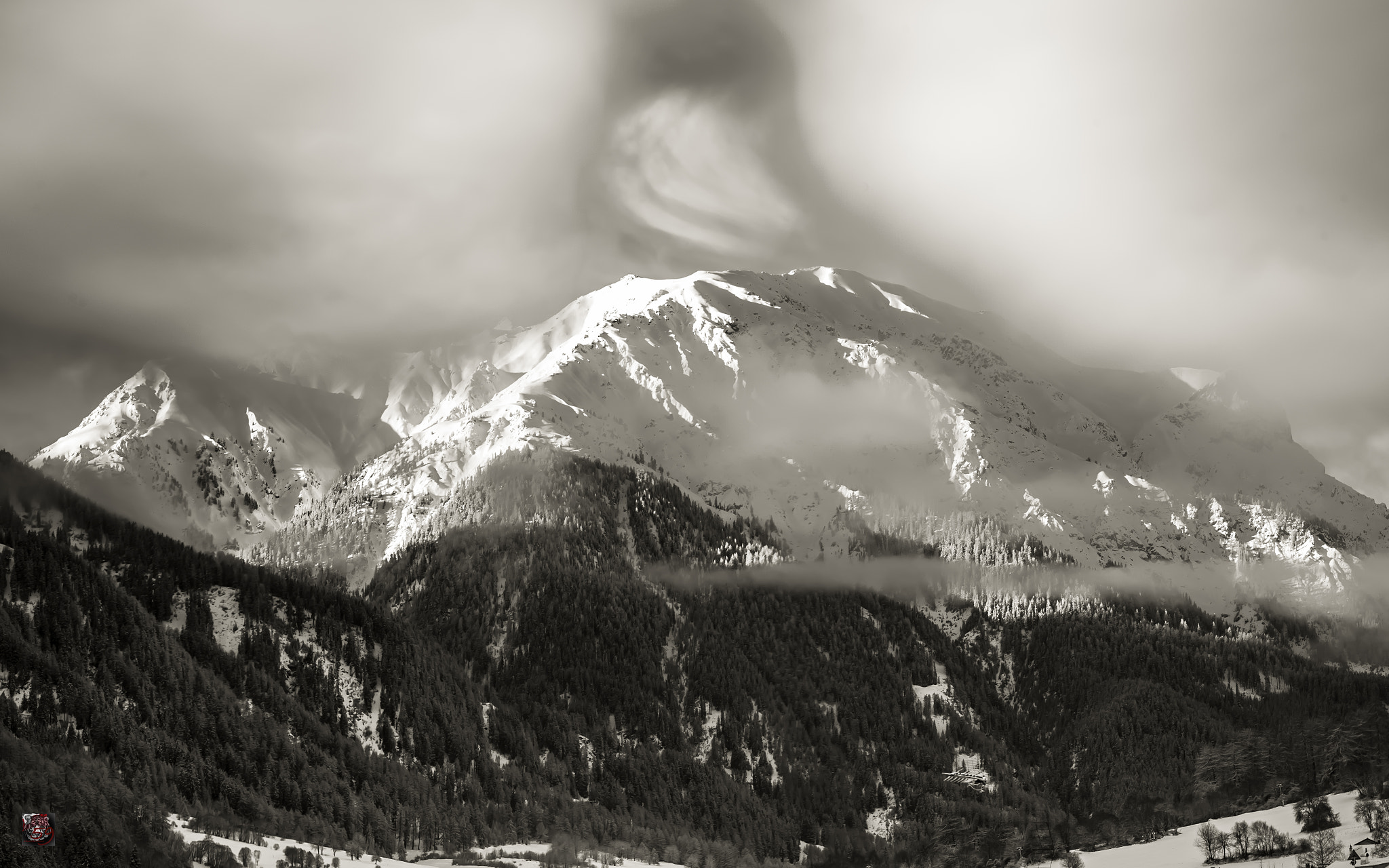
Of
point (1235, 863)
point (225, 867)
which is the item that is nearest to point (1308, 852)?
point (1235, 863)

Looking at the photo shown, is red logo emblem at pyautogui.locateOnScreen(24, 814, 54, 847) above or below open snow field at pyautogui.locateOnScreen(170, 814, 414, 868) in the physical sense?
above

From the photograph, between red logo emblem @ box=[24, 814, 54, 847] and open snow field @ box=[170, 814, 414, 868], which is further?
open snow field @ box=[170, 814, 414, 868]

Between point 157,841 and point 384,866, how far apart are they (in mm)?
35079

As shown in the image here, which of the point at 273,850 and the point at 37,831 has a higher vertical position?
the point at 37,831

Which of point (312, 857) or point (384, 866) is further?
point (384, 866)

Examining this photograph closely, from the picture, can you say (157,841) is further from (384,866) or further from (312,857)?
(384,866)

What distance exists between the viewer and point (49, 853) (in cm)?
15588

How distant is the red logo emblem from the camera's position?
156250mm

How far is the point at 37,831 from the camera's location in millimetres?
156750

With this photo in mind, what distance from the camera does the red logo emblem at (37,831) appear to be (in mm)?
156250

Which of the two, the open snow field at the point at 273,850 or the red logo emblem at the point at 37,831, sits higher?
the red logo emblem at the point at 37,831

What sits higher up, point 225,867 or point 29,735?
point 29,735

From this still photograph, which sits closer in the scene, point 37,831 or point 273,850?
point 37,831

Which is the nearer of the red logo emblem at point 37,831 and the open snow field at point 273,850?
the red logo emblem at point 37,831
